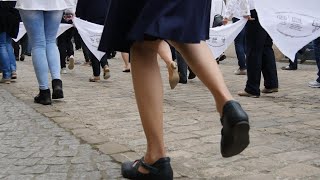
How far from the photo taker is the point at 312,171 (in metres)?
2.48

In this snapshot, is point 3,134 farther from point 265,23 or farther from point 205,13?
point 265,23

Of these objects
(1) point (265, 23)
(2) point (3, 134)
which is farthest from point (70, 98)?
(1) point (265, 23)

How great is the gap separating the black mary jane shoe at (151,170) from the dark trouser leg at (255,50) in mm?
3357

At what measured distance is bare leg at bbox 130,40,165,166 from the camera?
7.50 ft

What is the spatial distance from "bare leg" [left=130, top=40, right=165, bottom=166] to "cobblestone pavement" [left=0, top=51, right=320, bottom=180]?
0.31 metres

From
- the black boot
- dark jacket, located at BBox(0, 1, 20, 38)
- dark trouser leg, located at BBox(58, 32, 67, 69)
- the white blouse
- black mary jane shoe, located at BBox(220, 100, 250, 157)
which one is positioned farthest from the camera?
dark trouser leg, located at BBox(58, 32, 67, 69)

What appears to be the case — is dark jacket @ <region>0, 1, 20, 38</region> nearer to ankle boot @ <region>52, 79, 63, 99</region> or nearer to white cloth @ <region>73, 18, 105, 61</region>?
white cloth @ <region>73, 18, 105, 61</region>

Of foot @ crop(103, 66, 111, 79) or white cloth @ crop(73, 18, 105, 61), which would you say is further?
white cloth @ crop(73, 18, 105, 61)

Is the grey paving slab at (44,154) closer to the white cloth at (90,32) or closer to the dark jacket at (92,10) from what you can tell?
the white cloth at (90,32)

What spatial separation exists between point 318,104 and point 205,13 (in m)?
2.98

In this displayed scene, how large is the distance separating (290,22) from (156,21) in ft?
11.5

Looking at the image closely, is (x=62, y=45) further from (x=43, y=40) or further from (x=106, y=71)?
(x=43, y=40)

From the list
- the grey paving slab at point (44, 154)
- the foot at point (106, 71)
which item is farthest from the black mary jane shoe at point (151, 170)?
the foot at point (106, 71)

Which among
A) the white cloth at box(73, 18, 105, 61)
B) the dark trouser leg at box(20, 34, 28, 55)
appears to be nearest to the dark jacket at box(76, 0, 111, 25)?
the white cloth at box(73, 18, 105, 61)
